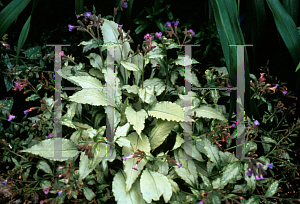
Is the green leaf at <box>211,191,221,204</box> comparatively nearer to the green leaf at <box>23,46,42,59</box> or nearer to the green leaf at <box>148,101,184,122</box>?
the green leaf at <box>148,101,184,122</box>

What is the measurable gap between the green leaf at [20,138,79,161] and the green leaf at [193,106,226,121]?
2.29 feet

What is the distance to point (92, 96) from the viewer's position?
1.22 meters

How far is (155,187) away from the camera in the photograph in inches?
40.9

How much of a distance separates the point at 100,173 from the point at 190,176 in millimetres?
455

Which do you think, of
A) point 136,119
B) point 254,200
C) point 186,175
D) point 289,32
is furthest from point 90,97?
point 289,32

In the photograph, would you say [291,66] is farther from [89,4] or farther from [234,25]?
[89,4]

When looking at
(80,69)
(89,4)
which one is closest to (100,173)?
(80,69)

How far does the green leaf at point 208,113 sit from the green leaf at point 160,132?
15 centimetres

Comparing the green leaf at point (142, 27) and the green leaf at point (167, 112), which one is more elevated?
the green leaf at point (142, 27)

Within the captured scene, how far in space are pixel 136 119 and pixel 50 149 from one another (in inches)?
18.3

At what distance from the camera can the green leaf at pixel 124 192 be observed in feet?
3.45

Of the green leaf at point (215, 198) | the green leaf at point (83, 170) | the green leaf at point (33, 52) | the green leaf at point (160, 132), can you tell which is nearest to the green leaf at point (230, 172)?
the green leaf at point (215, 198)

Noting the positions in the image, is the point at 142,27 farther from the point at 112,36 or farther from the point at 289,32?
the point at 289,32

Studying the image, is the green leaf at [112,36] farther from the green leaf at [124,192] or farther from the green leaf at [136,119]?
the green leaf at [124,192]
